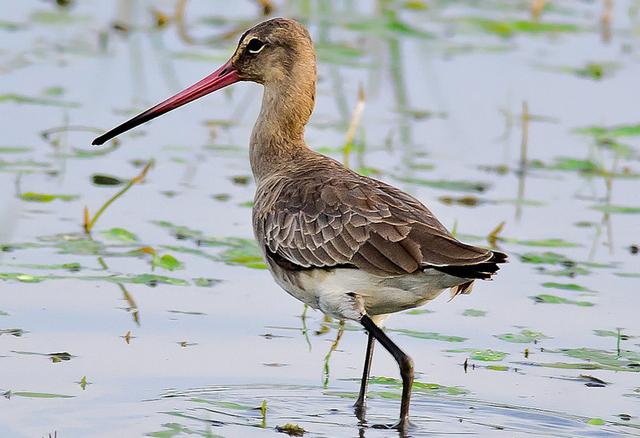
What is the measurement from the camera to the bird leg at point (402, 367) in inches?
303

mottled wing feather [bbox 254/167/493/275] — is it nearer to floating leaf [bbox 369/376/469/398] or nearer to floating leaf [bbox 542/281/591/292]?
floating leaf [bbox 369/376/469/398]

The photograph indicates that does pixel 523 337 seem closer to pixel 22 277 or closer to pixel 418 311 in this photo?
pixel 418 311

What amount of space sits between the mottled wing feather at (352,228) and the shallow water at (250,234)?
75 cm

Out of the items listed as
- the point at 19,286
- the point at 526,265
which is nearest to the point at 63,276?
the point at 19,286

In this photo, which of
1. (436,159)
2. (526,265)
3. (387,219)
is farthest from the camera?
(436,159)

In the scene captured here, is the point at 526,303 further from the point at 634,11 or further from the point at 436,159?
the point at 634,11

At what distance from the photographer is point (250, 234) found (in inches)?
407

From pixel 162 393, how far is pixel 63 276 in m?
1.67

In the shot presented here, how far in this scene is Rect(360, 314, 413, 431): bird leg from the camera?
7.69m

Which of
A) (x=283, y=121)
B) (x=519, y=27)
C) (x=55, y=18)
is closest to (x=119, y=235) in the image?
(x=283, y=121)

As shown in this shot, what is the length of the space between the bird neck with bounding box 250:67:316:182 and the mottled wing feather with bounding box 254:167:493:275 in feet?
1.65

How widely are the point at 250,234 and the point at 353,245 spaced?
2818 millimetres

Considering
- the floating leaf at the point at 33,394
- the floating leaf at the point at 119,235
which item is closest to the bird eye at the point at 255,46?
the floating leaf at the point at 119,235

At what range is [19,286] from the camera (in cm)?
916
